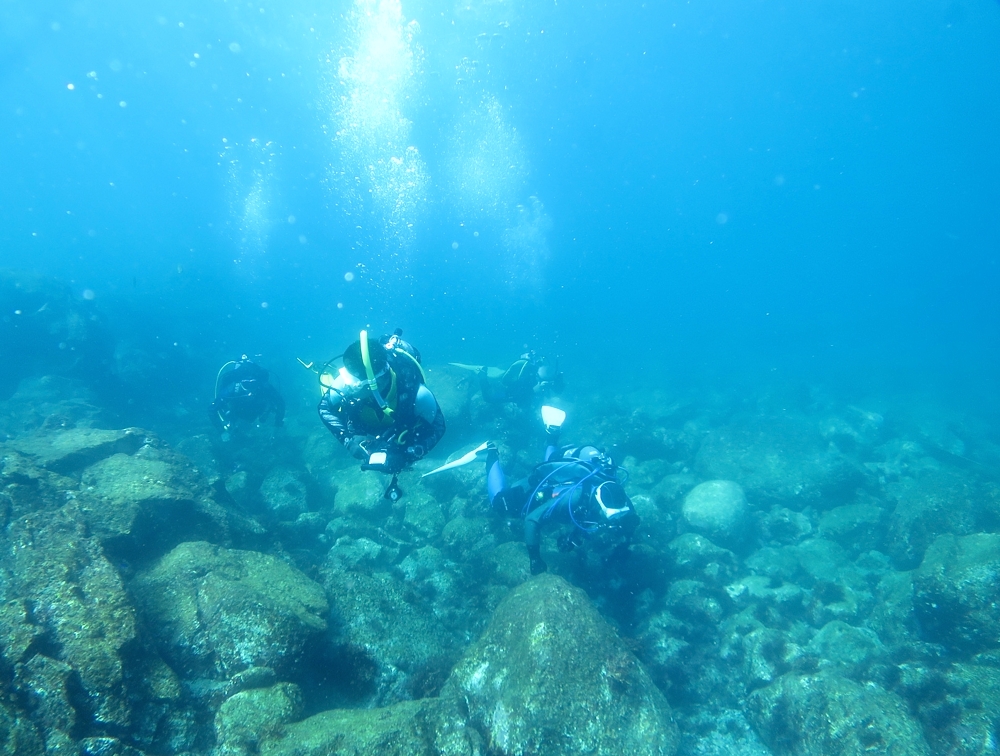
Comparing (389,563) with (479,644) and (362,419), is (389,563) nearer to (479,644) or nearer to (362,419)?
(479,644)

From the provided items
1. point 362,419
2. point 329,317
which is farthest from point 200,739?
point 329,317

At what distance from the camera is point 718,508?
9.42 meters

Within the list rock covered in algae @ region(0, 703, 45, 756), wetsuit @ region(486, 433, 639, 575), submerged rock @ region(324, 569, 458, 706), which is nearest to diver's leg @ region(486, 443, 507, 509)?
wetsuit @ region(486, 433, 639, 575)

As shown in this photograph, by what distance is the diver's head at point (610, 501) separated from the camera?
675 centimetres

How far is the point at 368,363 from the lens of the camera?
16.1 feet

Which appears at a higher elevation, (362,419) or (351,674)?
(362,419)

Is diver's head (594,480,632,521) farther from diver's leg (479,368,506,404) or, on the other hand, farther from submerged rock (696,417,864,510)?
diver's leg (479,368,506,404)

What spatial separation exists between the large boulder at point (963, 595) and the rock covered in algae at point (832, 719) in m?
1.75

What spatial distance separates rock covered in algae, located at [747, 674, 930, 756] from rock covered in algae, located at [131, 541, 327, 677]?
5456 mm

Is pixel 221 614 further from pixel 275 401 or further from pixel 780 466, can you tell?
pixel 780 466

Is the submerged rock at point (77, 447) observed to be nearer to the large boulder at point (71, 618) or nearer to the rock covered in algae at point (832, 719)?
the large boulder at point (71, 618)

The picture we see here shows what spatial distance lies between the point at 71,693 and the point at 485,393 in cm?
1182

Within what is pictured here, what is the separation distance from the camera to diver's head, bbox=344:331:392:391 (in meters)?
4.96

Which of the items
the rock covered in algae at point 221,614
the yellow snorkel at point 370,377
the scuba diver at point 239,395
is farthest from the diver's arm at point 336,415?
the scuba diver at point 239,395
